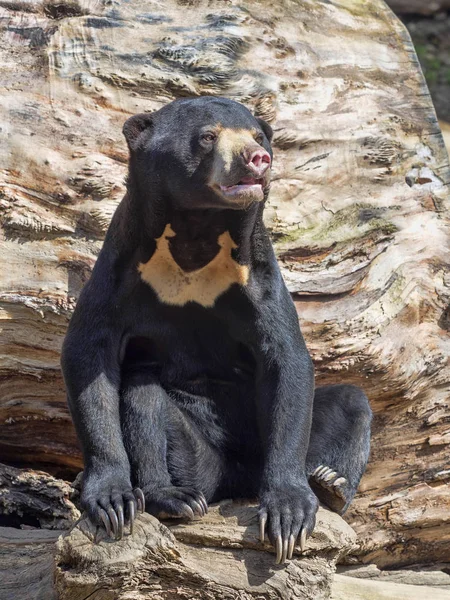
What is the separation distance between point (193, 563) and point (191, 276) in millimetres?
1562

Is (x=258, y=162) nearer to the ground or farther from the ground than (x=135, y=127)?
farther from the ground

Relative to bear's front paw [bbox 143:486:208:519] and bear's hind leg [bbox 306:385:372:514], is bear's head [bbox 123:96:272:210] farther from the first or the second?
bear's front paw [bbox 143:486:208:519]

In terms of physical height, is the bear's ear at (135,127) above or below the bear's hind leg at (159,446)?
above

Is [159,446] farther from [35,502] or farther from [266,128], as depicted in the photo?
[266,128]

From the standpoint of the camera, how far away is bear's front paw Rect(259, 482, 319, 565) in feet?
15.4

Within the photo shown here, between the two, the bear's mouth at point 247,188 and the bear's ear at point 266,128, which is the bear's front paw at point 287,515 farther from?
the bear's ear at point 266,128

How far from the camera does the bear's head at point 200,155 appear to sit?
193 inches

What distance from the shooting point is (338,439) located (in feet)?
18.6

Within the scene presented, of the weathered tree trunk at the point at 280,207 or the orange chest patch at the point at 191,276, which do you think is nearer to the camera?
the orange chest patch at the point at 191,276

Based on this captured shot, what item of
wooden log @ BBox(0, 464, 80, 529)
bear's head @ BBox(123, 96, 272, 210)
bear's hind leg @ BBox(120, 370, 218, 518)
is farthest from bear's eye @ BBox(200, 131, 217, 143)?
wooden log @ BBox(0, 464, 80, 529)

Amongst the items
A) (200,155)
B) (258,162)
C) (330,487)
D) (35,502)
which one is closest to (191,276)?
(200,155)

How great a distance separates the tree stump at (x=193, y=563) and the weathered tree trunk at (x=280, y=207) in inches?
74.1

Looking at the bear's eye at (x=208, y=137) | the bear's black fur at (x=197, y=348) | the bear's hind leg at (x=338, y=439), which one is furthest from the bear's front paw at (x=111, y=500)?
the bear's eye at (x=208, y=137)

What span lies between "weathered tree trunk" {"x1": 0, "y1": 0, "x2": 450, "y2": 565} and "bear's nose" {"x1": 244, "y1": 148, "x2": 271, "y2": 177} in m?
1.74
